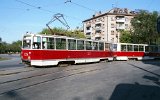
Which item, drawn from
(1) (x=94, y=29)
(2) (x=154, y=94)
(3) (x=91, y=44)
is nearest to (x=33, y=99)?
(2) (x=154, y=94)

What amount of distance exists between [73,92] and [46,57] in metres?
11.8

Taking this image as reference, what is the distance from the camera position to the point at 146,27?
68.1m

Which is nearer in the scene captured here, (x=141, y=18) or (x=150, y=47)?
(x=150, y=47)

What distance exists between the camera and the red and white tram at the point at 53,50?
22.1m

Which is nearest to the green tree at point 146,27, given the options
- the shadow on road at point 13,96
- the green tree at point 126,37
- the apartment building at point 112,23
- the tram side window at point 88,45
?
the green tree at point 126,37

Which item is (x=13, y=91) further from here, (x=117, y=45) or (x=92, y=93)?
(x=117, y=45)

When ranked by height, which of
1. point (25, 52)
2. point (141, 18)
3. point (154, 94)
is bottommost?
point (154, 94)

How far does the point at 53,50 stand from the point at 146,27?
48298 millimetres

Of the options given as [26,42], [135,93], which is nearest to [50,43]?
[26,42]

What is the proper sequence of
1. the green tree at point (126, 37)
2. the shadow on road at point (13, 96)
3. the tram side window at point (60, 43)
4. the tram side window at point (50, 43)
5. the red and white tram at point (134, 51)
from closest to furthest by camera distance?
the shadow on road at point (13, 96), the tram side window at point (50, 43), the tram side window at point (60, 43), the red and white tram at point (134, 51), the green tree at point (126, 37)

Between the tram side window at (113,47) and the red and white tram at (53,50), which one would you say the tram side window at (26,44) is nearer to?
the red and white tram at (53,50)

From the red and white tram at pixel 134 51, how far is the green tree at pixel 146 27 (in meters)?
21.1

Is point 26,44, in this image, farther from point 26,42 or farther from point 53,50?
point 53,50

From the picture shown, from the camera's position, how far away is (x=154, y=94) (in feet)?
36.0
